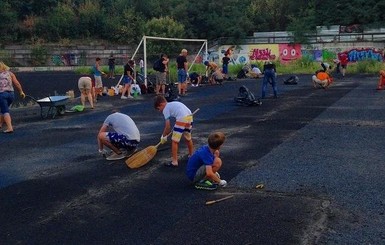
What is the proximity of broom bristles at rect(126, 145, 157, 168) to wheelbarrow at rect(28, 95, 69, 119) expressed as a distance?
7.35m

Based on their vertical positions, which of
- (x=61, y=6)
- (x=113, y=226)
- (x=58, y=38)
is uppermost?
(x=61, y=6)

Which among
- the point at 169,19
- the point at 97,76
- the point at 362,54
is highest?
the point at 169,19

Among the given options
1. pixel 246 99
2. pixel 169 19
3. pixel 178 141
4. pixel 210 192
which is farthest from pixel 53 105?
pixel 169 19

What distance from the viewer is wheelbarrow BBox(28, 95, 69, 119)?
15.3 meters

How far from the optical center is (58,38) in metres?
60.2

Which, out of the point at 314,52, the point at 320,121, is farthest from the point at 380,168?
the point at 314,52

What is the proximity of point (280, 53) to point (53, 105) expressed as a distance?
1584 inches

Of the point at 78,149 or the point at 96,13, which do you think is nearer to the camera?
the point at 78,149

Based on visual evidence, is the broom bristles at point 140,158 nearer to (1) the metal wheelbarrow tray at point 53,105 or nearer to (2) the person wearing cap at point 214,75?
(1) the metal wheelbarrow tray at point 53,105

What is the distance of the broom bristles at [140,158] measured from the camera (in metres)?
8.60

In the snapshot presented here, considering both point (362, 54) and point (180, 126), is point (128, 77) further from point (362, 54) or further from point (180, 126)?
point (362, 54)

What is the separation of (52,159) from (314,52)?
45.4 meters

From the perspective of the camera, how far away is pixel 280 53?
52.7m

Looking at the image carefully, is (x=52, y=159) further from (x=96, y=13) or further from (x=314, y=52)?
(x=96, y=13)
